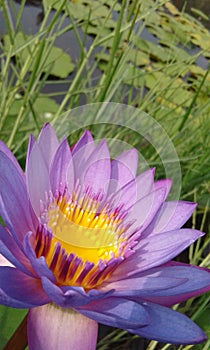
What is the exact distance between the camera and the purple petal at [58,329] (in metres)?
0.44

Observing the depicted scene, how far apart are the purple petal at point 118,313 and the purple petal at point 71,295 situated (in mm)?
16

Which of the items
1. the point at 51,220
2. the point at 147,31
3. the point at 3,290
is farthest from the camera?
the point at 147,31

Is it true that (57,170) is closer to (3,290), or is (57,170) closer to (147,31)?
(3,290)

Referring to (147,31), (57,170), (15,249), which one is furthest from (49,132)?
(147,31)

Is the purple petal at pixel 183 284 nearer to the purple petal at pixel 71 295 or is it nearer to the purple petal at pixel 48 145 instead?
the purple petal at pixel 71 295

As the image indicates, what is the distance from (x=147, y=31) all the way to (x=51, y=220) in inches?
130

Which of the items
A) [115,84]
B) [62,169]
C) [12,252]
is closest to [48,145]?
[62,169]

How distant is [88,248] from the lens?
0.52m

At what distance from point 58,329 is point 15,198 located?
125 mm

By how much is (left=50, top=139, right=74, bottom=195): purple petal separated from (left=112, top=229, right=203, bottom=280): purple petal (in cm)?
11

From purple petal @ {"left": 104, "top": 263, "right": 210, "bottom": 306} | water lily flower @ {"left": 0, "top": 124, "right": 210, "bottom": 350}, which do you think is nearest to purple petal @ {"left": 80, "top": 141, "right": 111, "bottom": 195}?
water lily flower @ {"left": 0, "top": 124, "right": 210, "bottom": 350}

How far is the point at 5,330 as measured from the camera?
602mm

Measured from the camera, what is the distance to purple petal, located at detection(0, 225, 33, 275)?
1.36 ft

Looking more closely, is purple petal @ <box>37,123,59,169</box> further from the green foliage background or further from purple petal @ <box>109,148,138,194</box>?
the green foliage background
